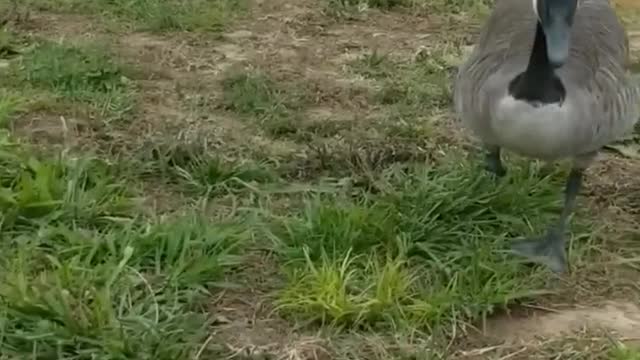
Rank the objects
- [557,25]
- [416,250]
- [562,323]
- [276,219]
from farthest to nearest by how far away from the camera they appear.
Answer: [276,219] < [416,250] < [562,323] < [557,25]

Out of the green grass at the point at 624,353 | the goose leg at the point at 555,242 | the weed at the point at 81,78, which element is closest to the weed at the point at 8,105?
the weed at the point at 81,78

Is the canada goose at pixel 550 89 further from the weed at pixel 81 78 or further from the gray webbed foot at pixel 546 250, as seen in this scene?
the weed at pixel 81 78

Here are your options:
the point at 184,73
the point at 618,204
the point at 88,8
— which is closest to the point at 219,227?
the point at 618,204

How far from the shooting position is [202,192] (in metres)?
4.00

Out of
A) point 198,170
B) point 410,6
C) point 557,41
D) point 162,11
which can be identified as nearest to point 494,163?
point 557,41

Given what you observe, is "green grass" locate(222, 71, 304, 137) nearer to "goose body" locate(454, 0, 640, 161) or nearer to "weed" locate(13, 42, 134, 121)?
"weed" locate(13, 42, 134, 121)

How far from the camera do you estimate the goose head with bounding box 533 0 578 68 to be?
10.5 feet

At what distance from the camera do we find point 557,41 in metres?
3.21

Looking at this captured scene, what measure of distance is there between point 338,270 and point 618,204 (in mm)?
1220

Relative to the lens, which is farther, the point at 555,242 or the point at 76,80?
the point at 76,80

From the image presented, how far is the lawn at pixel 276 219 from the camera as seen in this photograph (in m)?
3.15

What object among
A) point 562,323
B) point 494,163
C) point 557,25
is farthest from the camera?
point 494,163

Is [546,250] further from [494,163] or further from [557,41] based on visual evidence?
[557,41]

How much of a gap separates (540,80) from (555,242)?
53 centimetres
